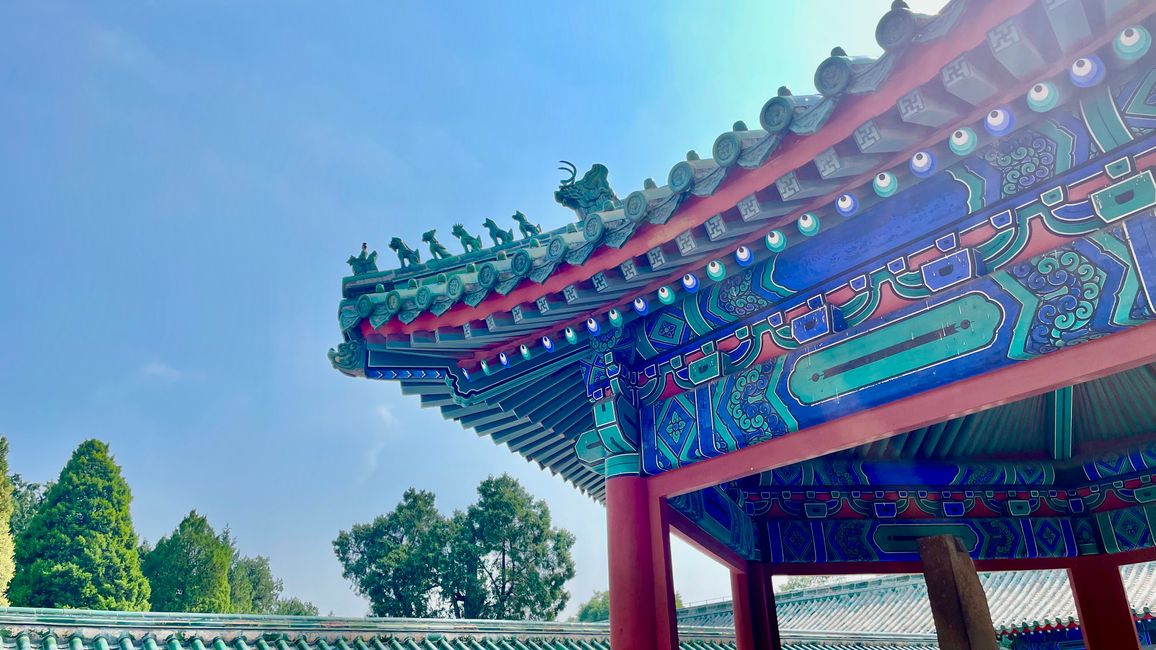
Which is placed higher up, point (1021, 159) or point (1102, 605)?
point (1021, 159)

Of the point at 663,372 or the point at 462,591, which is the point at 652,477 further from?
the point at 462,591

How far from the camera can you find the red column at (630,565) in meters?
4.48

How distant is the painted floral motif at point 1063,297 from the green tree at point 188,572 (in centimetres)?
3288

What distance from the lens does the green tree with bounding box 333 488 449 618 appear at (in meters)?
33.2

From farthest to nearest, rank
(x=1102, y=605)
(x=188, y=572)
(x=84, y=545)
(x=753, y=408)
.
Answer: (x=188, y=572) → (x=84, y=545) → (x=1102, y=605) → (x=753, y=408)

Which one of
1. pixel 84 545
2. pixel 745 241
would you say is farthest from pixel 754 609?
pixel 84 545

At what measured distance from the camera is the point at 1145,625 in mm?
14633

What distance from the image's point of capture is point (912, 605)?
20.6 m

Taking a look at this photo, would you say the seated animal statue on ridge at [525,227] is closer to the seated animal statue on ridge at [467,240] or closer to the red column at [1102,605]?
the seated animal statue on ridge at [467,240]

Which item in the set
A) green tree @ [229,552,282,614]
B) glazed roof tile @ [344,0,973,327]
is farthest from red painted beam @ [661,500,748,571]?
green tree @ [229,552,282,614]

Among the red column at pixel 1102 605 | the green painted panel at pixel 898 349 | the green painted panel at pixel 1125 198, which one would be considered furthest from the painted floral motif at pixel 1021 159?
the red column at pixel 1102 605

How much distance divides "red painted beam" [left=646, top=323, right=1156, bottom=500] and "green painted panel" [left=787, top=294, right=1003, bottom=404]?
0.16 metres

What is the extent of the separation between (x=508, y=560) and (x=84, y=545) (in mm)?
16265

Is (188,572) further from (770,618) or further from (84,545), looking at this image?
(770,618)
